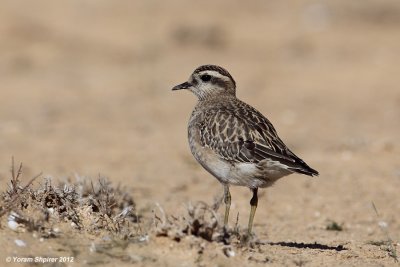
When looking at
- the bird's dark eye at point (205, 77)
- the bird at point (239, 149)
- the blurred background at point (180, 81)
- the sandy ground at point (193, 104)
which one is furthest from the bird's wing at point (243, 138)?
the blurred background at point (180, 81)

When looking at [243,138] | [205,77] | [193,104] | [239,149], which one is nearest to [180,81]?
[193,104]

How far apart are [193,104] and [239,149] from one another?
9.70 metres

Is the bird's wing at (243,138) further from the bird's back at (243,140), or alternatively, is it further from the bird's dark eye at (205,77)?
the bird's dark eye at (205,77)

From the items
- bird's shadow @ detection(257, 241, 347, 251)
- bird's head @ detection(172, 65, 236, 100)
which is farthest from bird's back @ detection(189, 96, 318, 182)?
bird's shadow @ detection(257, 241, 347, 251)

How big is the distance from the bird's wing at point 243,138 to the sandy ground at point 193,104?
627 mm

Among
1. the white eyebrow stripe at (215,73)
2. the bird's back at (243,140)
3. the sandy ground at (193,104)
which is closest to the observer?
the bird's back at (243,140)

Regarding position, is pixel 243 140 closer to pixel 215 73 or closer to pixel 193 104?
pixel 215 73

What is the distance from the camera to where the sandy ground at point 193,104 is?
340 inches

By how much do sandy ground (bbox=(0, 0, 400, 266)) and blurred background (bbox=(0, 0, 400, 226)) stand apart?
4cm

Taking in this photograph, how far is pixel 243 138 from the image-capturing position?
804 cm

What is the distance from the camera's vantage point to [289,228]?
9.48 meters

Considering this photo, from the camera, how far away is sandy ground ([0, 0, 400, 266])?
28.3 feet

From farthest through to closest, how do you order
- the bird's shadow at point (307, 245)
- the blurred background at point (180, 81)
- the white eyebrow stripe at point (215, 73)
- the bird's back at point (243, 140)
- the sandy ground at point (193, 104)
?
the blurred background at point (180, 81)
the white eyebrow stripe at point (215, 73)
the sandy ground at point (193, 104)
the bird's shadow at point (307, 245)
the bird's back at point (243, 140)

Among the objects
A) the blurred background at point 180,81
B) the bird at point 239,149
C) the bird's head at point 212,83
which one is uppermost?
the blurred background at point 180,81
